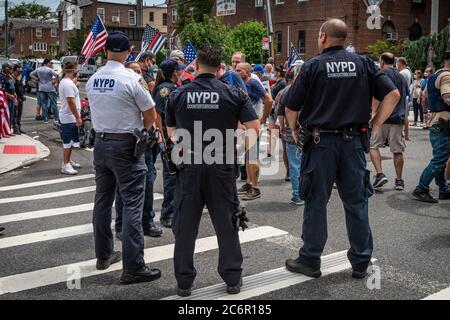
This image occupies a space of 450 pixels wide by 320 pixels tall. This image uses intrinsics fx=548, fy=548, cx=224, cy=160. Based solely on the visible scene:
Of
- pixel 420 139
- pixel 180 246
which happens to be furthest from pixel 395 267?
pixel 420 139

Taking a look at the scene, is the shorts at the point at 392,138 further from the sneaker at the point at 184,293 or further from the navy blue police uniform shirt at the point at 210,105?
the sneaker at the point at 184,293

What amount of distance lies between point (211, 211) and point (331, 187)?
1.13 m

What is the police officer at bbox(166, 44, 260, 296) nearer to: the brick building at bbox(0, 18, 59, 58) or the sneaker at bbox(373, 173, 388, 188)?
the sneaker at bbox(373, 173, 388, 188)

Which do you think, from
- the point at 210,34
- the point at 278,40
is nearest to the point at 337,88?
the point at 210,34

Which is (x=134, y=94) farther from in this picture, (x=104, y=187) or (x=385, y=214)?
(x=385, y=214)

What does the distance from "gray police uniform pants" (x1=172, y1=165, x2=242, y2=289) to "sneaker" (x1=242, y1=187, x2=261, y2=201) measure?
12.0 feet

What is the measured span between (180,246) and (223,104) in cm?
123

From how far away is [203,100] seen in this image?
4.41 metres

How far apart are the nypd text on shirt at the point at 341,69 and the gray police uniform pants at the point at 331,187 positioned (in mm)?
525

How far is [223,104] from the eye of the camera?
4.43 meters

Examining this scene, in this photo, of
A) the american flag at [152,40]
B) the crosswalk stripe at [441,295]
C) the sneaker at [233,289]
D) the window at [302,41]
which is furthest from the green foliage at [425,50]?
the sneaker at [233,289]

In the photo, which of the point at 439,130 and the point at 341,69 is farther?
the point at 439,130

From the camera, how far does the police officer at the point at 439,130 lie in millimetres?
7230

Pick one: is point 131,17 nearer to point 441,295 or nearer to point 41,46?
point 41,46
